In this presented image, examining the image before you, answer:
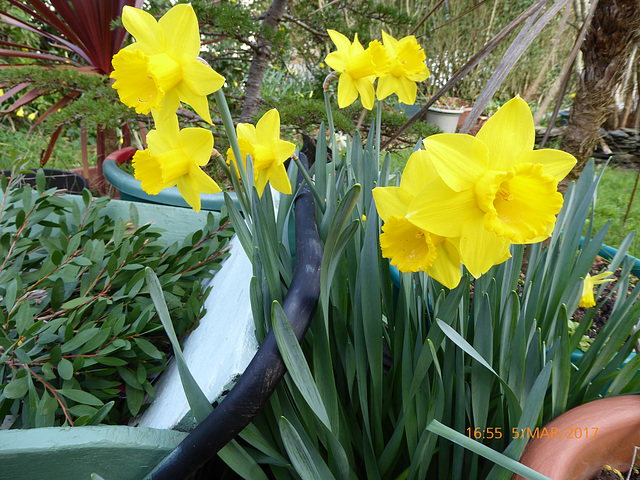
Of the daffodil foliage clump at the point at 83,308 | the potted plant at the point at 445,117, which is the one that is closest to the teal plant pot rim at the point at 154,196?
the daffodil foliage clump at the point at 83,308

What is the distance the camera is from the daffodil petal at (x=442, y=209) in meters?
0.34

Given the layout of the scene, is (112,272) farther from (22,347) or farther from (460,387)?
(460,387)

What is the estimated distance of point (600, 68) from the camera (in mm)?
1026

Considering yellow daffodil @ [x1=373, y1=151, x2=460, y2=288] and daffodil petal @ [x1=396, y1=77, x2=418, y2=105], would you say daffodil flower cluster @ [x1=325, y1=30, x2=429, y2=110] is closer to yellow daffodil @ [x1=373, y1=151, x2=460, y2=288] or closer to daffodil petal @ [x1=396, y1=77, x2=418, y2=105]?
daffodil petal @ [x1=396, y1=77, x2=418, y2=105]

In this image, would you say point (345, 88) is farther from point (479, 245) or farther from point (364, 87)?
point (479, 245)

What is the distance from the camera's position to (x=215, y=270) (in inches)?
34.6

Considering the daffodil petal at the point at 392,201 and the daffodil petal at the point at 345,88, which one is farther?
the daffodil petal at the point at 345,88

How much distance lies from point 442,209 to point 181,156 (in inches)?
12.4

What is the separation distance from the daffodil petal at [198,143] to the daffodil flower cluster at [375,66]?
287 millimetres

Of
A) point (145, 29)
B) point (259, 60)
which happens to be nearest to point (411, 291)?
point (145, 29)

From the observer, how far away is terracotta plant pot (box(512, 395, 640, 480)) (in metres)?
0.40

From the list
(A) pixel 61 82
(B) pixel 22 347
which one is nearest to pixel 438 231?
(B) pixel 22 347

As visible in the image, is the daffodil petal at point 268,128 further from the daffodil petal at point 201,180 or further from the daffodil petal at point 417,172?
the daffodil petal at point 417,172

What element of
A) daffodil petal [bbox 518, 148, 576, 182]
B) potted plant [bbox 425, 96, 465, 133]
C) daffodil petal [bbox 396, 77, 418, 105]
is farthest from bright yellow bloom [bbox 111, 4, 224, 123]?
potted plant [bbox 425, 96, 465, 133]
